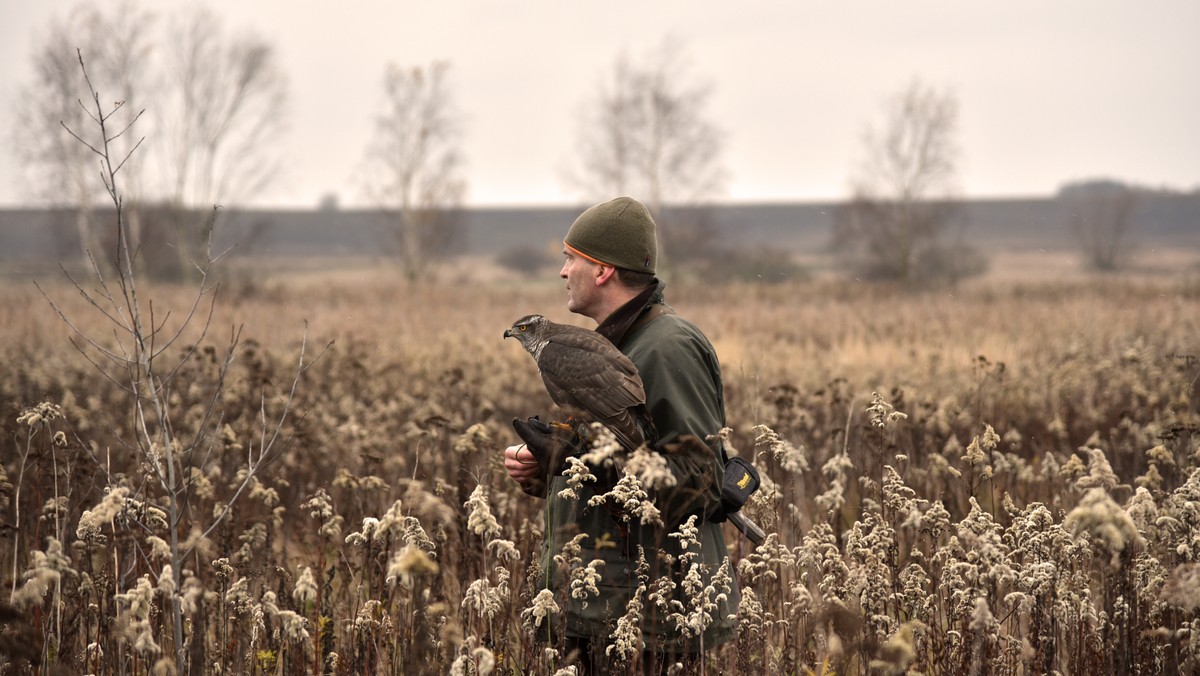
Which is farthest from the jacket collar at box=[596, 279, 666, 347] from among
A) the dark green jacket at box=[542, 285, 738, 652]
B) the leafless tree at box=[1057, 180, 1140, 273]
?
the leafless tree at box=[1057, 180, 1140, 273]

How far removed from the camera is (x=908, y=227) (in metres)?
43.1

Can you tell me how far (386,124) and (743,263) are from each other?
1869cm

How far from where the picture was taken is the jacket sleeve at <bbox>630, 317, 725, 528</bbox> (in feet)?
10.2

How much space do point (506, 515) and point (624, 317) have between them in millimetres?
2357

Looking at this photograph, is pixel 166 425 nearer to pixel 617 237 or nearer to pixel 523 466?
pixel 523 466

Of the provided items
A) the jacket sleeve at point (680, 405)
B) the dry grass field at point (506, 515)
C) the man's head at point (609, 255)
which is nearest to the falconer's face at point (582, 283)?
the man's head at point (609, 255)

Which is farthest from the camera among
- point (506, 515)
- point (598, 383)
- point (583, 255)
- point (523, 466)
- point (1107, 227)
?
point (1107, 227)

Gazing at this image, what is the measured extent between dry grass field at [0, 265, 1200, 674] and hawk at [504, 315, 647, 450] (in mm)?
492

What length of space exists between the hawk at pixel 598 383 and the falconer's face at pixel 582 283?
6.8 inches

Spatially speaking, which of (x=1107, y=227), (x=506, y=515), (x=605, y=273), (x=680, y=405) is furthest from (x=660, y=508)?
(x=1107, y=227)

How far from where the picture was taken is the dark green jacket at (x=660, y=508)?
3.19m

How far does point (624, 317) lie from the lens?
355 centimetres

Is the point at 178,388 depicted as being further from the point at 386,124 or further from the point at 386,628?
the point at 386,124

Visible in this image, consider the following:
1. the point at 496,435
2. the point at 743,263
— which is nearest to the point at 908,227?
the point at 743,263
